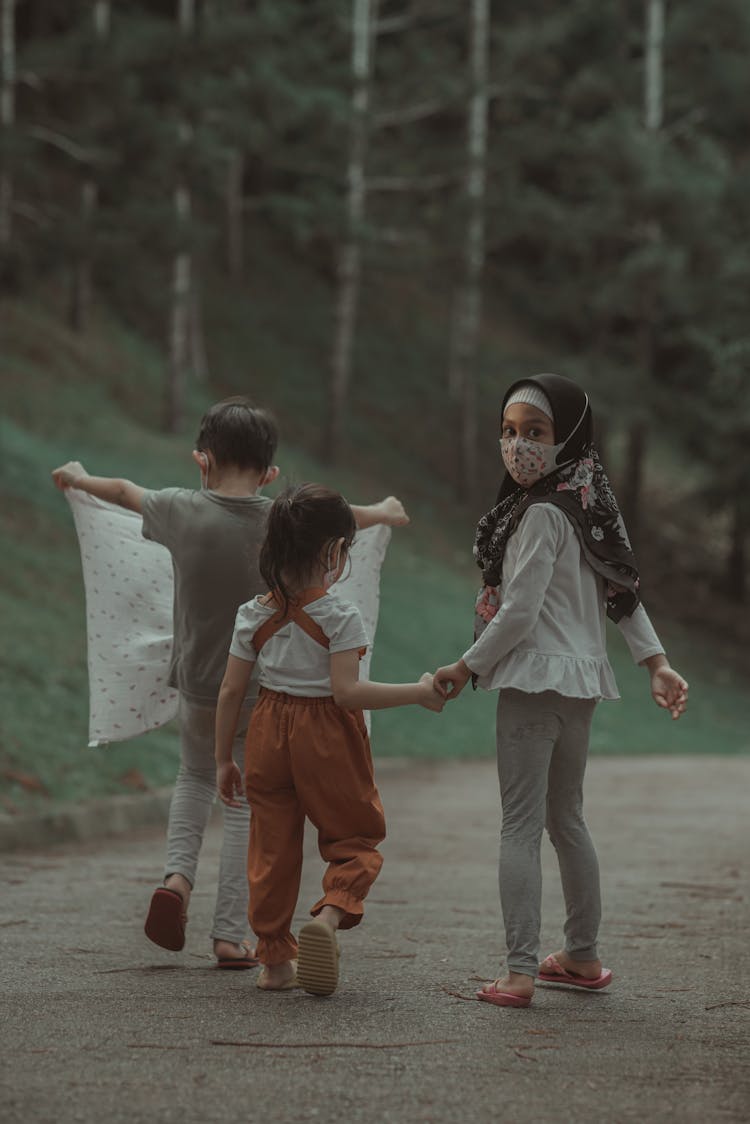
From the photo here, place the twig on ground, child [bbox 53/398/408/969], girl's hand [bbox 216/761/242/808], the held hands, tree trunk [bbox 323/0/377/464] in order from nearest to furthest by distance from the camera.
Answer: the twig on ground
girl's hand [bbox 216/761/242/808]
child [bbox 53/398/408/969]
the held hands
tree trunk [bbox 323/0/377/464]

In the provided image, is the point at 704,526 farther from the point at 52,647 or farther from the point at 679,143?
the point at 52,647

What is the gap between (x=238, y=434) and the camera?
241 inches

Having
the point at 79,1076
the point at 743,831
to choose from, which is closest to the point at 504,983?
the point at 79,1076

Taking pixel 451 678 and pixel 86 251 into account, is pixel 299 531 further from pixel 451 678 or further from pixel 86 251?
pixel 86 251

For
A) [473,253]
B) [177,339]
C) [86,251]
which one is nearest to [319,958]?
[86,251]

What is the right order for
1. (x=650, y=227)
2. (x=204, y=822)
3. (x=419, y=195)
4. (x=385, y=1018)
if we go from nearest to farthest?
(x=385, y=1018), (x=204, y=822), (x=650, y=227), (x=419, y=195)

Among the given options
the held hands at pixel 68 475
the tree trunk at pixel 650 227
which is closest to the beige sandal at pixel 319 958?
the held hands at pixel 68 475

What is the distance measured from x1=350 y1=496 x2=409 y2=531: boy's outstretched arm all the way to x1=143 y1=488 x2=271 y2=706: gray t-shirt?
0.39m

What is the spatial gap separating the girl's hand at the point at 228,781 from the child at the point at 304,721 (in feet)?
0.58

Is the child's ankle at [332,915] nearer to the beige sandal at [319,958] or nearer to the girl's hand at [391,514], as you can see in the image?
the beige sandal at [319,958]

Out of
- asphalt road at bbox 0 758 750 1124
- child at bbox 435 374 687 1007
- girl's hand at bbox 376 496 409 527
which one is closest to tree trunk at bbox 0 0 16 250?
asphalt road at bbox 0 758 750 1124

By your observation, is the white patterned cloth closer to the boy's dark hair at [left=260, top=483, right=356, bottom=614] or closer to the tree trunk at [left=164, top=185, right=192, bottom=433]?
the boy's dark hair at [left=260, top=483, right=356, bottom=614]

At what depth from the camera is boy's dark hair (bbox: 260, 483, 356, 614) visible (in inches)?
213

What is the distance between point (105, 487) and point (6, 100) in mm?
23947
